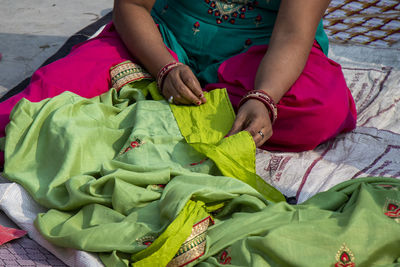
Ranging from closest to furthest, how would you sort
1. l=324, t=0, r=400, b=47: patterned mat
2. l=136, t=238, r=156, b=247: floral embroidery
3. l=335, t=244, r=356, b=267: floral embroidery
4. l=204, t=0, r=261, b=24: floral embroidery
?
l=335, t=244, r=356, b=267: floral embroidery → l=136, t=238, r=156, b=247: floral embroidery → l=204, t=0, r=261, b=24: floral embroidery → l=324, t=0, r=400, b=47: patterned mat

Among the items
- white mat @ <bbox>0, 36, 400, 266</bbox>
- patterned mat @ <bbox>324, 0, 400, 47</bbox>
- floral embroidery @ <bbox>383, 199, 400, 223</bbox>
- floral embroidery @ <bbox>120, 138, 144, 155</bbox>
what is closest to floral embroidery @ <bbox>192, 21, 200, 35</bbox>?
white mat @ <bbox>0, 36, 400, 266</bbox>

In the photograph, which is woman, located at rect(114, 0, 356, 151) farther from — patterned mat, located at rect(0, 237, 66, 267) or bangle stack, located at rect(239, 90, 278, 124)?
patterned mat, located at rect(0, 237, 66, 267)

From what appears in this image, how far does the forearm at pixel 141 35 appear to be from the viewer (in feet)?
6.62

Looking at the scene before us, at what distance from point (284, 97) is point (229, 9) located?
476 mm

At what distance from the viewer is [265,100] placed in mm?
1798

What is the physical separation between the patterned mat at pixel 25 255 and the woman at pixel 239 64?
54 cm

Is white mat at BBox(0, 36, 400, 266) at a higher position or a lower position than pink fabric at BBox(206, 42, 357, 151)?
lower

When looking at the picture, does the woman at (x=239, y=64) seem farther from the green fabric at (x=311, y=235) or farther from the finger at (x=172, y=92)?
the green fabric at (x=311, y=235)

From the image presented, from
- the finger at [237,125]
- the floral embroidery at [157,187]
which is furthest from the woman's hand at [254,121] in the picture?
the floral embroidery at [157,187]

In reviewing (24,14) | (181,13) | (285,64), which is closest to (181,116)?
(285,64)

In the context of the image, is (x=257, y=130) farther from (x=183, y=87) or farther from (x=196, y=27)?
(x=196, y=27)

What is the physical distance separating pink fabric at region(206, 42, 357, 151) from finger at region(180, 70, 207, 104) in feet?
0.58

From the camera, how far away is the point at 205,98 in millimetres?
1892

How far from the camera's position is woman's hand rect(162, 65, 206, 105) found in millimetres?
1858
